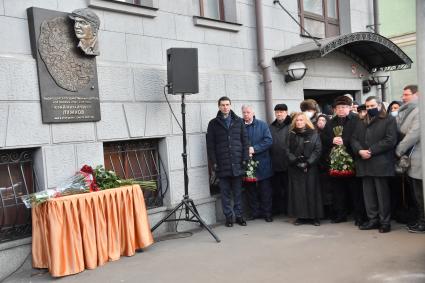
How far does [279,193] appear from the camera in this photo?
731 centimetres

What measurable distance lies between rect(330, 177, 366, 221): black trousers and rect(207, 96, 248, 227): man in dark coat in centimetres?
132

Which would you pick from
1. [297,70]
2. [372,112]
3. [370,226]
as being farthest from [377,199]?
[297,70]

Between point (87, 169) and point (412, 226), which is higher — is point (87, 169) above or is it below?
above

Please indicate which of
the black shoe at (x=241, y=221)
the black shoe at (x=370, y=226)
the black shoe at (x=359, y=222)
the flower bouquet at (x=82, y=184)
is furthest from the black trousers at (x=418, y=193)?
the flower bouquet at (x=82, y=184)

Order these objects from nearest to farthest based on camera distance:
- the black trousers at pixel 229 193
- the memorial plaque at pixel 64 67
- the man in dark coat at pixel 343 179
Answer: the memorial plaque at pixel 64 67 < the man in dark coat at pixel 343 179 < the black trousers at pixel 229 193

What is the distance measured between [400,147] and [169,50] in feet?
10.2

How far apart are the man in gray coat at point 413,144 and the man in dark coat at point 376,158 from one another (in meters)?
0.14

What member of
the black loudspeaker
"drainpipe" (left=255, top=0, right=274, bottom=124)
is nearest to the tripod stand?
the black loudspeaker

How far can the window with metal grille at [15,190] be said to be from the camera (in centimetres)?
506

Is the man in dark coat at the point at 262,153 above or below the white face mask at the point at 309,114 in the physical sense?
below

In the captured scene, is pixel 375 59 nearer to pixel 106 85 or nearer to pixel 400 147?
pixel 400 147

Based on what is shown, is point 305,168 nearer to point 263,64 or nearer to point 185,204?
point 185,204

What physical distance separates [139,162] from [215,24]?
8.02ft

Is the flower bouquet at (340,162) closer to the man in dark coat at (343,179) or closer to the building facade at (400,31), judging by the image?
the man in dark coat at (343,179)
